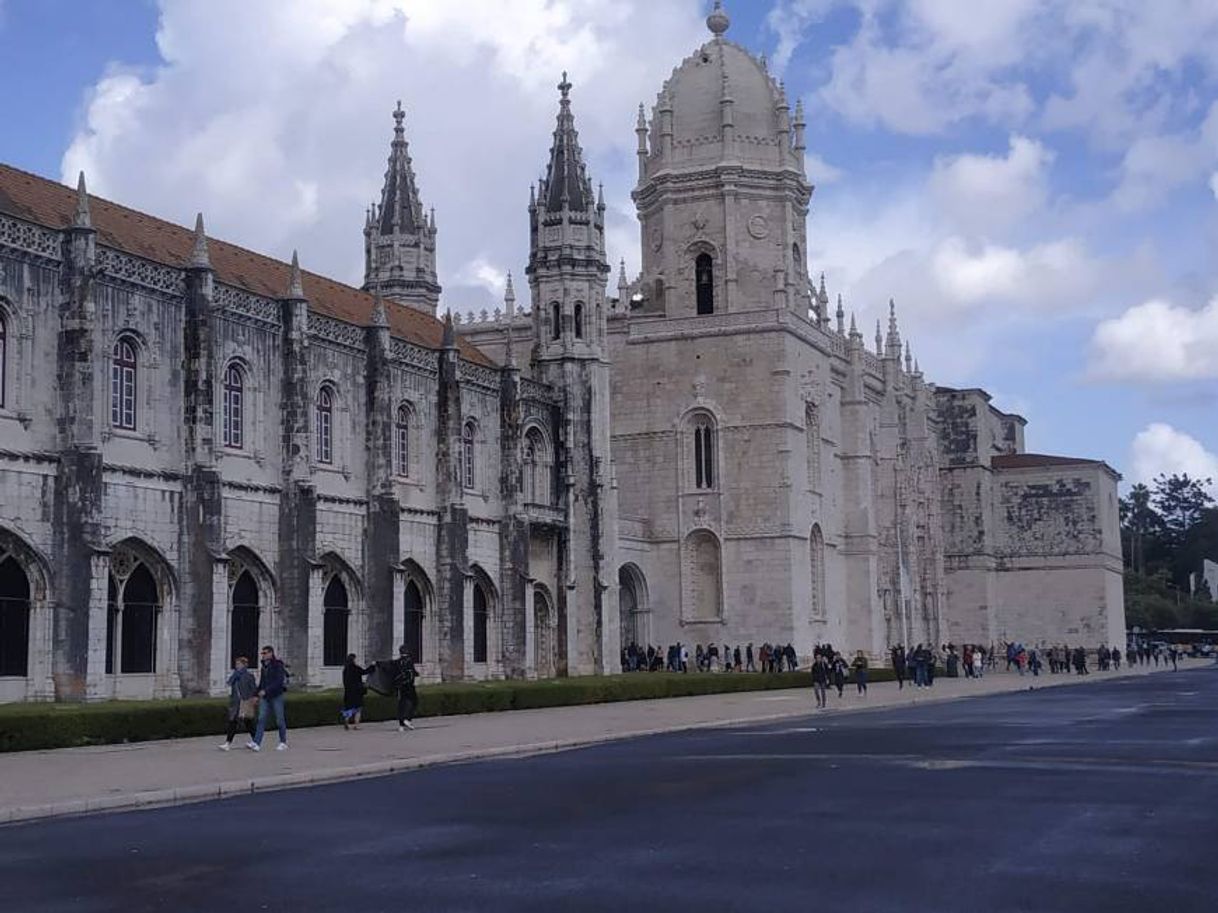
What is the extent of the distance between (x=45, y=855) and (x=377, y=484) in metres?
27.8

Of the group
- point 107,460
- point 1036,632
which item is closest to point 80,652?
point 107,460

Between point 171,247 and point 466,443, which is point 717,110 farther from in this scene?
point 171,247

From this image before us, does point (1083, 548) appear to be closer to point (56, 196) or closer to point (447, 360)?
point (447, 360)

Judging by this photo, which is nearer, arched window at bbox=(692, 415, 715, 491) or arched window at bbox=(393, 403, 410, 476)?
arched window at bbox=(393, 403, 410, 476)

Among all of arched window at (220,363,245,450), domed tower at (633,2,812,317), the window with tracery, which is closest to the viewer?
arched window at (220,363,245,450)

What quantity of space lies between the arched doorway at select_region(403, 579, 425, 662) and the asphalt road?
20.6 metres

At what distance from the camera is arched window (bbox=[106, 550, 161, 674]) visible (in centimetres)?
3294

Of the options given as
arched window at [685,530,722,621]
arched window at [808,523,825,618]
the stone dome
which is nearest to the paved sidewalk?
arched window at [685,530,722,621]

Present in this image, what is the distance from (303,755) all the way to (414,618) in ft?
67.2

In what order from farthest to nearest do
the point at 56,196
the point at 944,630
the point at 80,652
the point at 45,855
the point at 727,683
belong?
1. the point at 944,630
2. the point at 727,683
3. the point at 56,196
4. the point at 80,652
5. the point at 45,855

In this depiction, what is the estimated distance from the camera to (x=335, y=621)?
4022 centimetres

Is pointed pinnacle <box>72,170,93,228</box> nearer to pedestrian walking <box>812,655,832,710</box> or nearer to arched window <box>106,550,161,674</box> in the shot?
arched window <box>106,550,161,674</box>

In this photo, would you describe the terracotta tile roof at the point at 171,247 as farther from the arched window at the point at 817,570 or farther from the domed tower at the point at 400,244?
the arched window at the point at 817,570

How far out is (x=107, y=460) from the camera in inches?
1289
